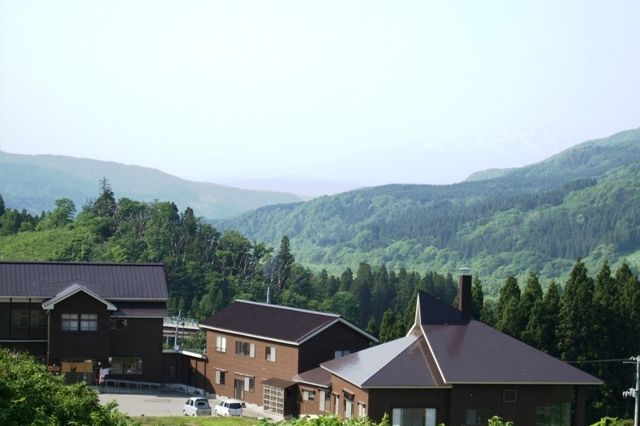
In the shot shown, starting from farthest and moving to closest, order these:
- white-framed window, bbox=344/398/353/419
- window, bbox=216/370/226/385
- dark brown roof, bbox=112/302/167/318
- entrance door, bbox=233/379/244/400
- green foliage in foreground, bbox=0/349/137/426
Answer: window, bbox=216/370/226/385 → dark brown roof, bbox=112/302/167/318 → entrance door, bbox=233/379/244/400 → white-framed window, bbox=344/398/353/419 → green foliage in foreground, bbox=0/349/137/426

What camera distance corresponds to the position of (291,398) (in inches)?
1494

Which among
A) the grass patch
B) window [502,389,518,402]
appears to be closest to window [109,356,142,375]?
the grass patch

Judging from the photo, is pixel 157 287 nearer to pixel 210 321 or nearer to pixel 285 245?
pixel 210 321

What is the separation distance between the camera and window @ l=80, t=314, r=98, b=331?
41125 mm

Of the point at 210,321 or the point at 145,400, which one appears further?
the point at 210,321

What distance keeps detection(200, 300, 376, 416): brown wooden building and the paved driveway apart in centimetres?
102

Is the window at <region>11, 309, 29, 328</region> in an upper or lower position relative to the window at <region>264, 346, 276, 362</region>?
upper

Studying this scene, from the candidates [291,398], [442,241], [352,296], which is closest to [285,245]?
[352,296]

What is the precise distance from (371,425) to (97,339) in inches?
1104

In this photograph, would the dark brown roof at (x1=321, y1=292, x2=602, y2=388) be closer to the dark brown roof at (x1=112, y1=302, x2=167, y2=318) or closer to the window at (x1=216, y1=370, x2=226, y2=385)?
the window at (x1=216, y1=370, x2=226, y2=385)

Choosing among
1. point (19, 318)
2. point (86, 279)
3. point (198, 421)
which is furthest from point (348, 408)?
point (19, 318)

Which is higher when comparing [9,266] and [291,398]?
[9,266]

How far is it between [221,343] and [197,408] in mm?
6671

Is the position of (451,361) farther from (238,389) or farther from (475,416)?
(238,389)
